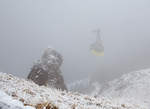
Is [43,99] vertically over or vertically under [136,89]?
under

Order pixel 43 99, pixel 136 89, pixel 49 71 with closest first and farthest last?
1. pixel 43 99
2. pixel 136 89
3. pixel 49 71

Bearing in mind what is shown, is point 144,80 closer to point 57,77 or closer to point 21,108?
point 57,77

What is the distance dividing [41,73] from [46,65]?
6.63ft

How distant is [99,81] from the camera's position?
62281 millimetres

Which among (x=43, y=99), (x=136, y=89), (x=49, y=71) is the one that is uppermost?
(x=49, y=71)

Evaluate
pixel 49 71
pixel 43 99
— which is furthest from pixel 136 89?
pixel 43 99

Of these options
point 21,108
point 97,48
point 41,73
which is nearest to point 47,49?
point 41,73

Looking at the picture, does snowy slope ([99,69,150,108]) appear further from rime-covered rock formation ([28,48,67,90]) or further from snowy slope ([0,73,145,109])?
snowy slope ([0,73,145,109])

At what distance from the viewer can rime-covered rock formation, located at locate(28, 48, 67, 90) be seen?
28.1 meters

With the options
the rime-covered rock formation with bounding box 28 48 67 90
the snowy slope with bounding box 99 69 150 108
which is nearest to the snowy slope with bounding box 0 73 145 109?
the snowy slope with bounding box 99 69 150 108

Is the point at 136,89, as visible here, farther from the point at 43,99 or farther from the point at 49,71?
the point at 43,99

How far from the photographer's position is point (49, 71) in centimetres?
2944

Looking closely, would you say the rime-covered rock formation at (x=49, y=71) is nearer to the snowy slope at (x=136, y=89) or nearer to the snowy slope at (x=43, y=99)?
Result: the snowy slope at (x=136, y=89)

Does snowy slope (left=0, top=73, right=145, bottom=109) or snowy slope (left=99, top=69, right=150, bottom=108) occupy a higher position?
snowy slope (left=99, top=69, right=150, bottom=108)
